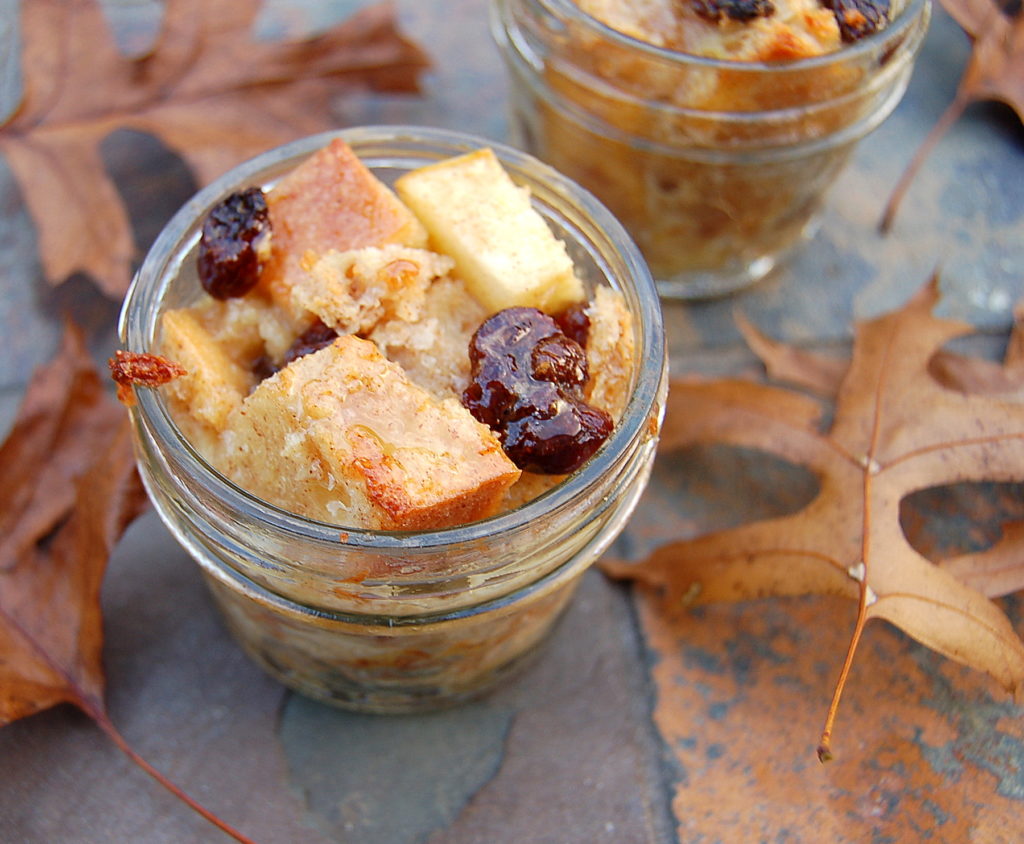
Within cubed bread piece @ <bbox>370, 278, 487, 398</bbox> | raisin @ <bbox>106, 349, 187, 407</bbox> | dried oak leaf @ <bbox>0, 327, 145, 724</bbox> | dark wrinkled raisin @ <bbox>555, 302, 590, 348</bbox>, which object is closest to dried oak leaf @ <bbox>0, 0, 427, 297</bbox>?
dried oak leaf @ <bbox>0, 327, 145, 724</bbox>

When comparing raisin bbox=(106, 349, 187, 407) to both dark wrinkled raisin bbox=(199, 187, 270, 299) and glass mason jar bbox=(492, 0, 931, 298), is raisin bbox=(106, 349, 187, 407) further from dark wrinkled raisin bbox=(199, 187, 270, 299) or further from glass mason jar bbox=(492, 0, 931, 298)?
glass mason jar bbox=(492, 0, 931, 298)

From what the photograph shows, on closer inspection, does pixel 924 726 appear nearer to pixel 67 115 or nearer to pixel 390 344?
pixel 390 344

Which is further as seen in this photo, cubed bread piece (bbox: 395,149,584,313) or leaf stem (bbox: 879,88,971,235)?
leaf stem (bbox: 879,88,971,235)

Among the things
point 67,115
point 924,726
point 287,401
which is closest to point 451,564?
point 287,401

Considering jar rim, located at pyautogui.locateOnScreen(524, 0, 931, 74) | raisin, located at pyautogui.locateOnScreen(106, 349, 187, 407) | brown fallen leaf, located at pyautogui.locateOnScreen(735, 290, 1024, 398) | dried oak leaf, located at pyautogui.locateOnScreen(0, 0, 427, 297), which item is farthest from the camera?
dried oak leaf, located at pyautogui.locateOnScreen(0, 0, 427, 297)

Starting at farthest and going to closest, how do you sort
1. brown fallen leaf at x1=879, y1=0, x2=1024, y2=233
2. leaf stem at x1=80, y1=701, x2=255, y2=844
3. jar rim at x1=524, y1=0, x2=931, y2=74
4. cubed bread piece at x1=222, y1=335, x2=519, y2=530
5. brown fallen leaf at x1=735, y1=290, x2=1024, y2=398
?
brown fallen leaf at x1=879, y1=0, x2=1024, y2=233 → brown fallen leaf at x1=735, y1=290, x2=1024, y2=398 → jar rim at x1=524, y1=0, x2=931, y2=74 → leaf stem at x1=80, y1=701, x2=255, y2=844 → cubed bread piece at x1=222, y1=335, x2=519, y2=530

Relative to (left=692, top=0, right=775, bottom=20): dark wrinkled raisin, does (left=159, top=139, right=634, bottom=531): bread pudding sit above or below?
below

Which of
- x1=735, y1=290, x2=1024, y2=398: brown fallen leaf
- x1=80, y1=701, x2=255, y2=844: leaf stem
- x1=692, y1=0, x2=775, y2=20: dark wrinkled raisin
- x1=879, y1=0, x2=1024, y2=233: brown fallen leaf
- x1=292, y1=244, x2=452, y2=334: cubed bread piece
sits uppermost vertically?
x1=692, y1=0, x2=775, y2=20: dark wrinkled raisin
